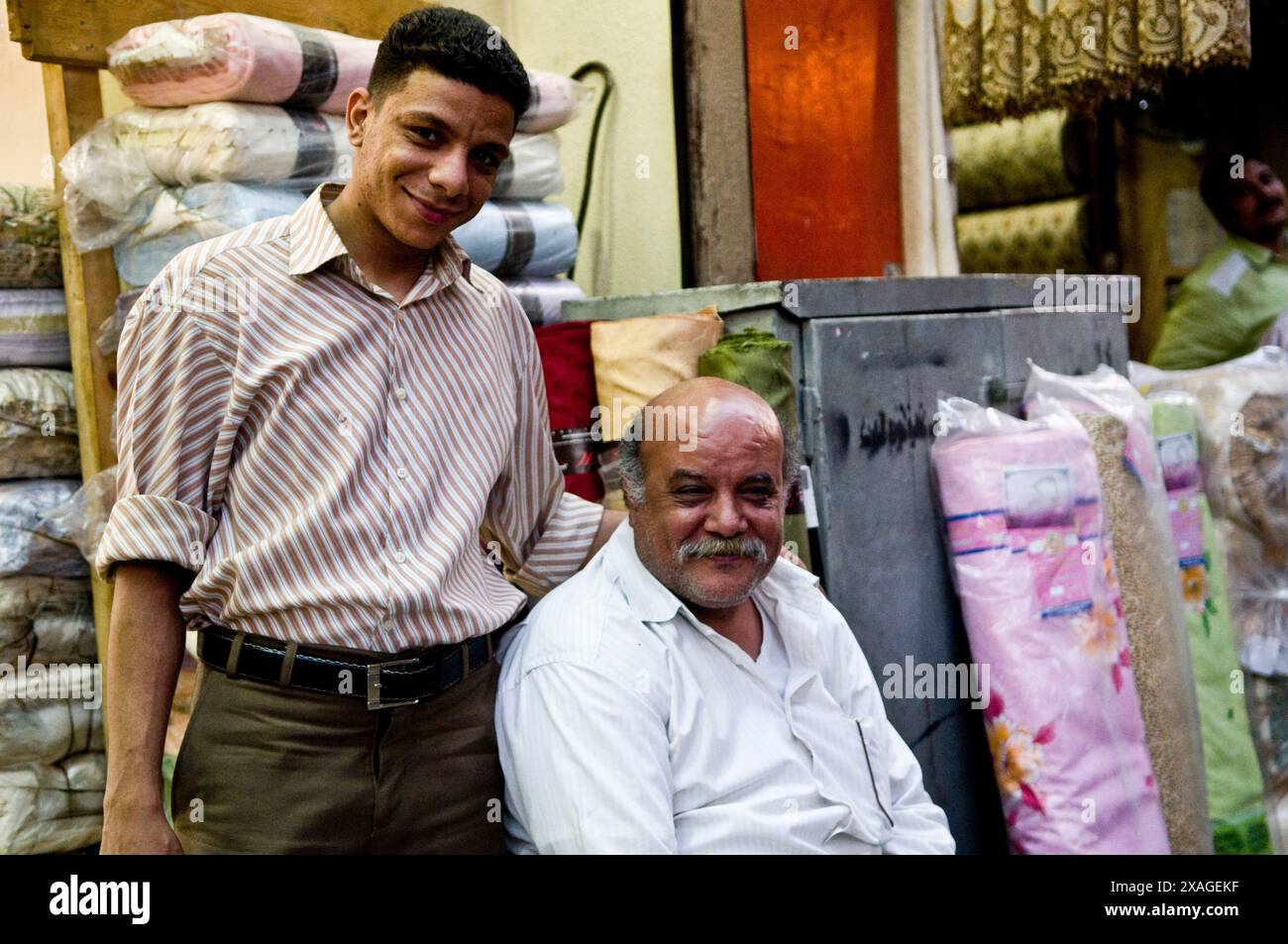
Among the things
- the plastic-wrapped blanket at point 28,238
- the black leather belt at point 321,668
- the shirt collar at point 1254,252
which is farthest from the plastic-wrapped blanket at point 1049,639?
the plastic-wrapped blanket at point 28,238

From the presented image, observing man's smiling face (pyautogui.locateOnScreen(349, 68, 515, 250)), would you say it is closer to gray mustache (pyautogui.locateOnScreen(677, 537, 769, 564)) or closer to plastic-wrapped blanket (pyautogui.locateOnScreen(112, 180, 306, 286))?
gray mustache (pyautogui.locateOnScreen(677, 537, 769, 564))

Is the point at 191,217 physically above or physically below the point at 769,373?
above

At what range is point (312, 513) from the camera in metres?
1.66

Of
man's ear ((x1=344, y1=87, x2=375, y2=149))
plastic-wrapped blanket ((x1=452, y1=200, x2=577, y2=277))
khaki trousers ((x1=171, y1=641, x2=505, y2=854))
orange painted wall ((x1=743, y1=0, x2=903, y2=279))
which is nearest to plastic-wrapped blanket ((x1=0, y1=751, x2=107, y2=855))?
khaki trousers ((x1=171, y1=641, x2=505, y2=854))

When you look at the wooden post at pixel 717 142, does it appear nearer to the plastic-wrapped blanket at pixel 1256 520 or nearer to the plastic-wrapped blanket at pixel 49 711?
the plastic-wrapped blanket at pixel 1256 520

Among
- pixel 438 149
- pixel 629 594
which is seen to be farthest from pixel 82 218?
pixel 629 594

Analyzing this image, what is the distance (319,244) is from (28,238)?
5.00 feet

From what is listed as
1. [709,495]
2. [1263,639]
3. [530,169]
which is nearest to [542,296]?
[530,169]

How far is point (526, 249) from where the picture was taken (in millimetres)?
3127

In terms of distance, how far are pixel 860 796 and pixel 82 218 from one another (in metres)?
2.08

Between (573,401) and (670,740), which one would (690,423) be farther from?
(573,401)

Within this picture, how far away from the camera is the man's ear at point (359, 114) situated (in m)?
1.76
